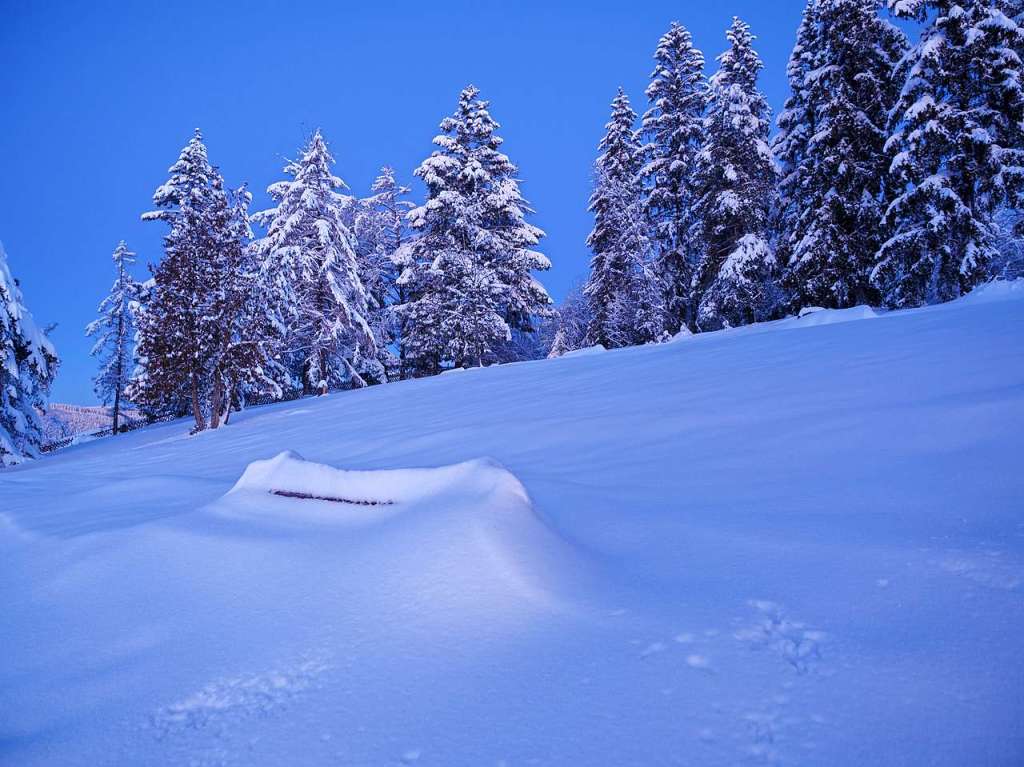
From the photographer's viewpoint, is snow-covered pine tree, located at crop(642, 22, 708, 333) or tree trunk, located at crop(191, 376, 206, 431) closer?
tree trunk, located at crop(191, 376, 206, 431)

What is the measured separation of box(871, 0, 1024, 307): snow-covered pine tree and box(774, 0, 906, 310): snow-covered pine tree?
66.9 inches

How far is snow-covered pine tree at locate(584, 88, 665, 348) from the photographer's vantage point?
21547mm

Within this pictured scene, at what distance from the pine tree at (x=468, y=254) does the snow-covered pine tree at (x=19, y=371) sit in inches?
439

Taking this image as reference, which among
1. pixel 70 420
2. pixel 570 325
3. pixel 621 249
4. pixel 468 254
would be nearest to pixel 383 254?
pixel 468 254

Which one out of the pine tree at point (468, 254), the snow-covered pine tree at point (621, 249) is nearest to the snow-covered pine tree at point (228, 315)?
the pine tree at point (468, 254)

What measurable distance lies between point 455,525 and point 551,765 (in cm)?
95

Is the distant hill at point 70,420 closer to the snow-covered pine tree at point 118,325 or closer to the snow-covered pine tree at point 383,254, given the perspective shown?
the snow-covered pine tree at point 118,325

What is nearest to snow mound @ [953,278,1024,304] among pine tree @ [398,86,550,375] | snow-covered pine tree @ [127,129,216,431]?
pine tree @ [398,86,550,375]

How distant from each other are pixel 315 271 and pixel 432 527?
19.3 m

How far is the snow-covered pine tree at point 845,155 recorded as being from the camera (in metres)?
16.4

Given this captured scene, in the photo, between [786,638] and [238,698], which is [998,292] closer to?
[786,638]

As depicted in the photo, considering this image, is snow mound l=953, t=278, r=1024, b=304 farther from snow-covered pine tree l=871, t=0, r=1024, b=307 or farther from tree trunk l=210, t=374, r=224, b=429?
tree trunk l=210, t=374, r=224, b=429

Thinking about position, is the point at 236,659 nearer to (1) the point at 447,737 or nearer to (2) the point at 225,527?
(1) the point at 447,737

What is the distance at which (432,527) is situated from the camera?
6.35ft
